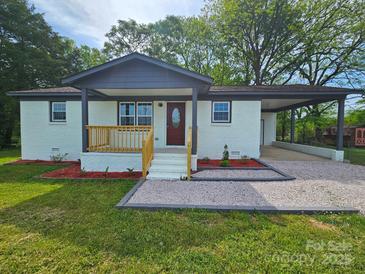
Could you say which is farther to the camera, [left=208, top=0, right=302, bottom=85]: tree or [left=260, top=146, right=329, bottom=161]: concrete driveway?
[left=208, top=0, right=302, bottom=85]: tree

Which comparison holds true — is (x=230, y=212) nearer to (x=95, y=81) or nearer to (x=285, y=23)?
(x=95, y=81)

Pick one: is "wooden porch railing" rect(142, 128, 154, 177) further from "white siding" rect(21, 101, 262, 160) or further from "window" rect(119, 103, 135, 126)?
"window" rect(119, 103, 135, 126)

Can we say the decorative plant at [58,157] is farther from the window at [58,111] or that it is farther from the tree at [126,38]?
the tree at [126,38]

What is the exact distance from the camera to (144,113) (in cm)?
855

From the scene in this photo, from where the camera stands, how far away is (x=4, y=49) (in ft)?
46.6

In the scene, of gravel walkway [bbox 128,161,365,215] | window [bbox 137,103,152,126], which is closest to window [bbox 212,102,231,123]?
window [bbox 137,103,152,126]

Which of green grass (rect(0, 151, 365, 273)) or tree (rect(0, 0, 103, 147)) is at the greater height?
tree (rect(0, 0, 103, 147))

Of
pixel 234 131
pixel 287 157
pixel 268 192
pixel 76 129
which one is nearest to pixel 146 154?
pixel 268 192

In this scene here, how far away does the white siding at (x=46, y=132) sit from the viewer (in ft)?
27.7

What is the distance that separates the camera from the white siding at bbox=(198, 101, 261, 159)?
8.12 meters

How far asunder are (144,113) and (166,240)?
6.76m

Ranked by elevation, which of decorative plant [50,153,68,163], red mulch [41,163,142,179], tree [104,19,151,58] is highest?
tree [104,19,151,58]

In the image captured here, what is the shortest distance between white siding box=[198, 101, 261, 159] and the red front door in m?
0.83

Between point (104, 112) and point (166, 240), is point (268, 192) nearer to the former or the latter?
point (166, 240)
